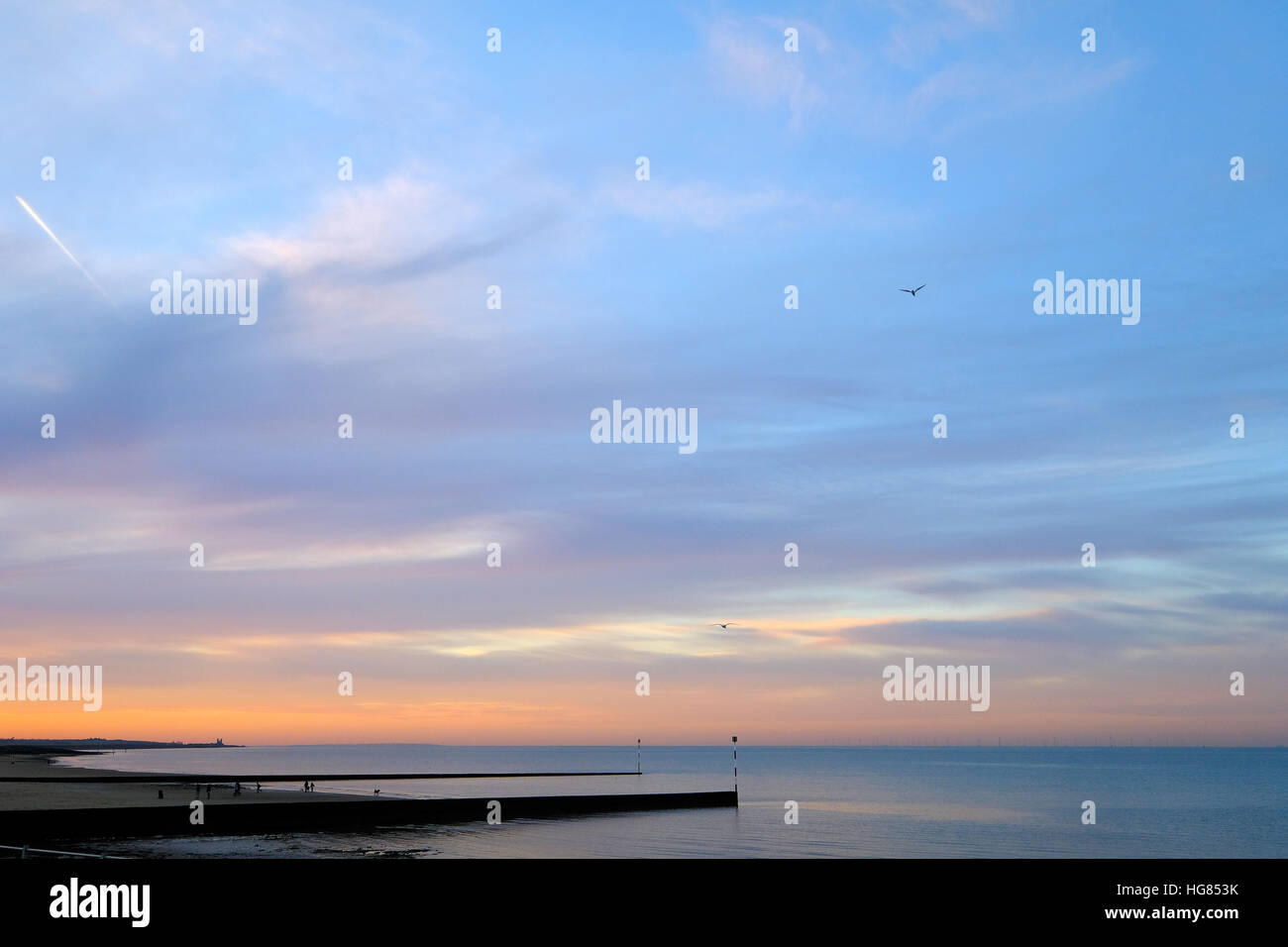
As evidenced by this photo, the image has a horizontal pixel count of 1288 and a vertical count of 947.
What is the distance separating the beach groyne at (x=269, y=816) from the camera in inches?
2371

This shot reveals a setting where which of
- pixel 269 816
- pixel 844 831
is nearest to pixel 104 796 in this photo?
pixel 269 816

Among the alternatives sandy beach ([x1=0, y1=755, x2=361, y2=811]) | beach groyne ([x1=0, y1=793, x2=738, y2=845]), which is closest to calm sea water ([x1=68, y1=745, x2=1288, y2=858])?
beach groyne ([x1=0, y1=793, x2=738, y2=845])

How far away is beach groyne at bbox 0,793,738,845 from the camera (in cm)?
6022

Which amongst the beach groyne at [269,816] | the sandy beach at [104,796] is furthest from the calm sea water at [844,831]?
the sandy beach at [104,796]

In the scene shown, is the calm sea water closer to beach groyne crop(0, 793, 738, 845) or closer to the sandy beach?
beach groyne crop(0, 793, 738, 845)

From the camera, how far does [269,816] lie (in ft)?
235

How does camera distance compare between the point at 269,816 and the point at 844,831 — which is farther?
the point at 844,831

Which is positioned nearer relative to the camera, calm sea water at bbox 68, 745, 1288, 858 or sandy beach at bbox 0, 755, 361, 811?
calm sea water at bbox 68, 745, 1288, 858

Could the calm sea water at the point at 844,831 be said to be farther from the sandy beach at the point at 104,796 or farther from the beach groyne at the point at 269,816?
the sandy beach at the point at 104,796

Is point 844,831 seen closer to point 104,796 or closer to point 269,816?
point 269,816
